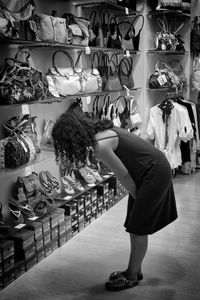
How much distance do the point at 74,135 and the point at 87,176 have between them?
5.65ft

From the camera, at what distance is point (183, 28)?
558 centimetres

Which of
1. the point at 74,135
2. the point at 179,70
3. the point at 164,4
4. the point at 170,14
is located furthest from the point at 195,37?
the point at 74,135

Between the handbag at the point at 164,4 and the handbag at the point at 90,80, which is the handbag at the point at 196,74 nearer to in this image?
the handbag at the point at 164,4

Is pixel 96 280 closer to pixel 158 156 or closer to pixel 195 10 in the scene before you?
pixel 158 156

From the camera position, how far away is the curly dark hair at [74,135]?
7.19 feet

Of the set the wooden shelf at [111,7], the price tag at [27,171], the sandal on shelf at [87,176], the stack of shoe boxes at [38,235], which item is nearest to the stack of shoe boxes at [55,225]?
the stack of shoe boxes at [38,235]

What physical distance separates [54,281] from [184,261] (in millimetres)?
1009

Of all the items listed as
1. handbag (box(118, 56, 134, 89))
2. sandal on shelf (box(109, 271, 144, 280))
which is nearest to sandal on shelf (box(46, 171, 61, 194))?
sandal on shelf (box(109, 271, 144, 280))

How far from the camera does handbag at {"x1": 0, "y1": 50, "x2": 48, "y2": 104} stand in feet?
8.62

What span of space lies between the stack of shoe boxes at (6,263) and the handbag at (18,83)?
1.00m

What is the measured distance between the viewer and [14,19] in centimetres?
267

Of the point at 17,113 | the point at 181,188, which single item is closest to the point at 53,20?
the point at 17,113

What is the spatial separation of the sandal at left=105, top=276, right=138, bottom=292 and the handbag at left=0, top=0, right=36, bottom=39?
5.89ft

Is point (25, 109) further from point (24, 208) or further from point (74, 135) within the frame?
point (74, 135)
